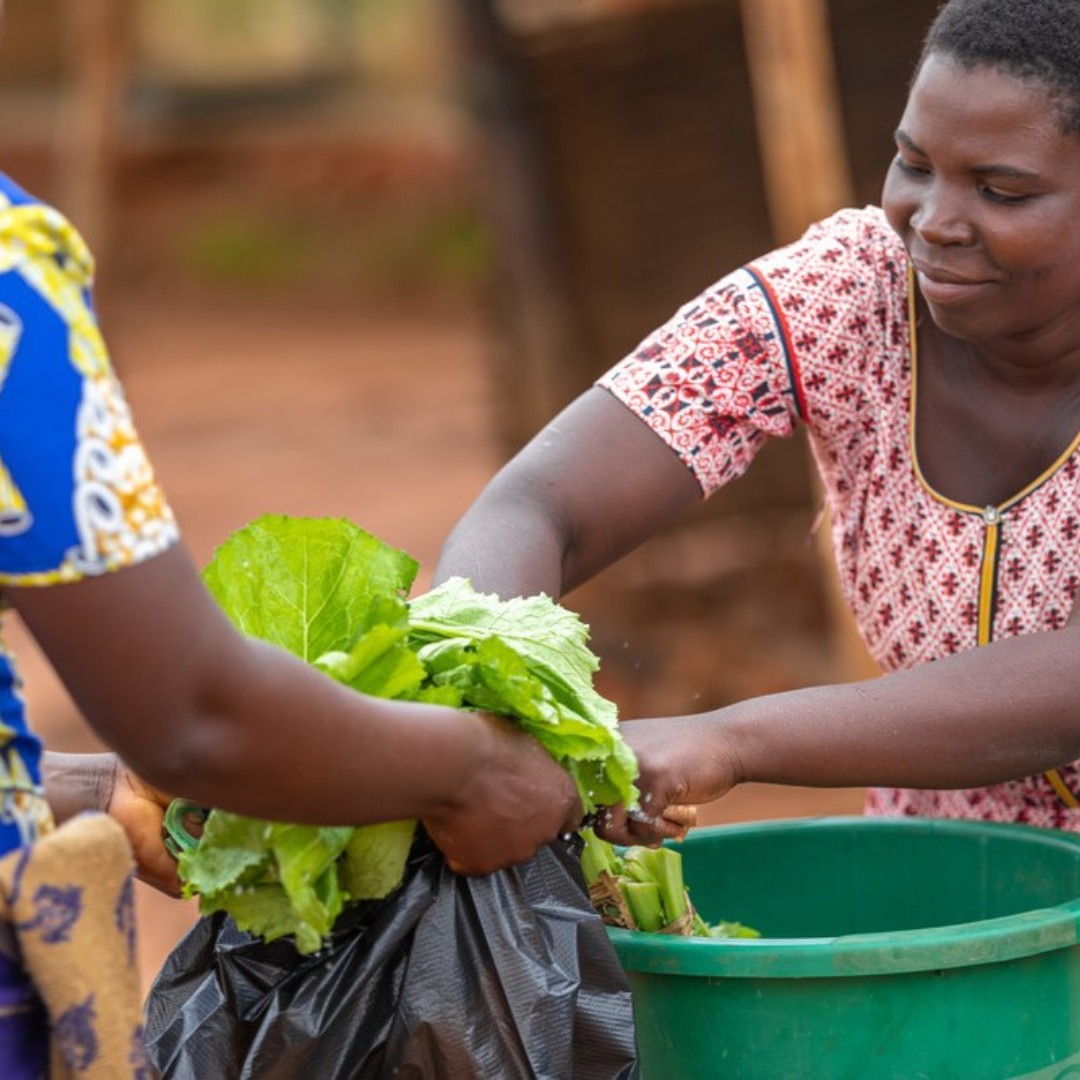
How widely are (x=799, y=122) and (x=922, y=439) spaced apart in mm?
3332

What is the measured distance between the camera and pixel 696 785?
2.45 metres

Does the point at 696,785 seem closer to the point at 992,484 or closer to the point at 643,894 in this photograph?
the point at 643,894

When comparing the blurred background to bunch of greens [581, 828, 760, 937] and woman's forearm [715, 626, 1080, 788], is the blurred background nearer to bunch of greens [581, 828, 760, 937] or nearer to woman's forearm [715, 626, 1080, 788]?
woman's forearm [715, 626, 1080, 788]

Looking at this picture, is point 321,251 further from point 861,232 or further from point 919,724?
point 919,724

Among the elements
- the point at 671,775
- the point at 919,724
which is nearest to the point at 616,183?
the point at 919,724

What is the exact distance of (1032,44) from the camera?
2631mm

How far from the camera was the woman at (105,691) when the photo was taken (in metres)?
1.65

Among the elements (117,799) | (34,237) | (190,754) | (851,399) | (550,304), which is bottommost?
(550,304)

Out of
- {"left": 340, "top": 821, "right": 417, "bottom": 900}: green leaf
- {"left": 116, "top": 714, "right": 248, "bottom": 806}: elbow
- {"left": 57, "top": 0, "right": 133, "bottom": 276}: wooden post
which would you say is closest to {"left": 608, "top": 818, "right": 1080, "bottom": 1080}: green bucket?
{"left": 340, "top": 821, "right": 417, "bottom": 900}: green leaf

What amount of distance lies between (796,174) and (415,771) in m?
4.35

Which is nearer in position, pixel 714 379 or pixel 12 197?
pixel 12 197

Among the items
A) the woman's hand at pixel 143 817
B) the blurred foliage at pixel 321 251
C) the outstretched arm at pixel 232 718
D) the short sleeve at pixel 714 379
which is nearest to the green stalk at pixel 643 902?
the outstretched arm at pixel 232 718

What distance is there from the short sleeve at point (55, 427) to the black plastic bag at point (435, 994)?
2.37 feet

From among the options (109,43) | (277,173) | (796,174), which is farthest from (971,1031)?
(277,173)
